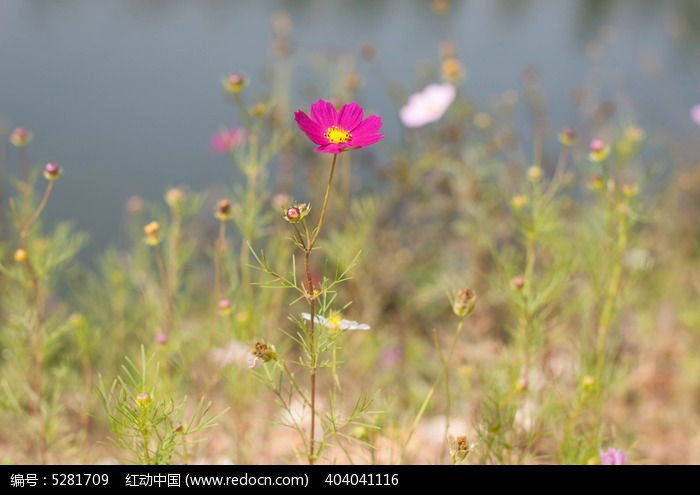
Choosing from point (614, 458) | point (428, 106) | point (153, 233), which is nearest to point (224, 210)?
point (153, 233)

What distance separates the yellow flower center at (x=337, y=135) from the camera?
65 centimetres

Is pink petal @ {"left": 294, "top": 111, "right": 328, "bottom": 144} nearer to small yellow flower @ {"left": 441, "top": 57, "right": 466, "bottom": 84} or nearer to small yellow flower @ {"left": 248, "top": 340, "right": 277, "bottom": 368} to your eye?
small yellow flower @ {"left": 248, "top": 340, "right": 277, "bottom": 368}

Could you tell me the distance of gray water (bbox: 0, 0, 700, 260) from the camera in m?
2.69

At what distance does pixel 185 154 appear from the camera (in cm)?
283

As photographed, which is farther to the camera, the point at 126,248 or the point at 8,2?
the point at 8,2

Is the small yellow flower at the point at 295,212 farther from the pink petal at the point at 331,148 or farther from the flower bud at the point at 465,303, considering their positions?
the flower bud at the point at 465,303

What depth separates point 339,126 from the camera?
67 cm

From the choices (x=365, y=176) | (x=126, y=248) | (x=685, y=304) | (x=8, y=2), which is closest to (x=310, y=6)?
(x=8, y=2)

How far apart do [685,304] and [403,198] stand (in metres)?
0.80

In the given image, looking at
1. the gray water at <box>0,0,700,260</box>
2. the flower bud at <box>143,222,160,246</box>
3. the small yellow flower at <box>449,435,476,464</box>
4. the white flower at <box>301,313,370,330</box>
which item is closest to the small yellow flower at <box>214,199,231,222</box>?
the flower bud at <box>143,222,160,246</box>

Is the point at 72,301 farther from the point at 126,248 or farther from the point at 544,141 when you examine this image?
the point at 544,141

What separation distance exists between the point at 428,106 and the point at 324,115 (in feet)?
3.20

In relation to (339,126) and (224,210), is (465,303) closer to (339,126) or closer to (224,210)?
(339,126)

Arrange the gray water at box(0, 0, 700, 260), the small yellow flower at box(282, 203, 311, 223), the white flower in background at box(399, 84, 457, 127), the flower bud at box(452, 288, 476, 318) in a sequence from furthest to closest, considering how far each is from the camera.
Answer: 1. the gray water at box(0, 0, 700, 260)
2. the white flower in background at box(399, 84, 457, 127)
3. the flower bud at box(452, 288, 476, 318)
4. the small yellow flower at box(282, 203, 311, 223)
